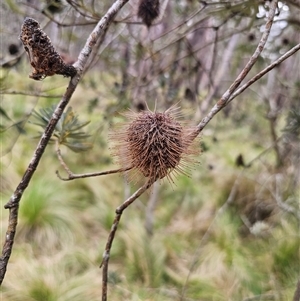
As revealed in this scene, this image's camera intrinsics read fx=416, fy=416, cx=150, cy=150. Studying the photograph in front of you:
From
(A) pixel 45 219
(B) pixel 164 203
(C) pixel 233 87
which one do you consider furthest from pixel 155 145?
(B) pixel 164 203

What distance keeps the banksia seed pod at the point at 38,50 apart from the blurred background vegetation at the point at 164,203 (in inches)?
26.8

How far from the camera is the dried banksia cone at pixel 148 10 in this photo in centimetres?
104

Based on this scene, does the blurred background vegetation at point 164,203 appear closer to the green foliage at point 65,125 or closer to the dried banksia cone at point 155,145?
the green foliage at point 65,125

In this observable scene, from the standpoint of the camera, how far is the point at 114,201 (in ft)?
9.95

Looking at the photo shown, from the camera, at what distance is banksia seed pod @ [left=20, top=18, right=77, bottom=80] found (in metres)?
0.53

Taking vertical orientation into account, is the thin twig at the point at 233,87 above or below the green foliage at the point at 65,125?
below

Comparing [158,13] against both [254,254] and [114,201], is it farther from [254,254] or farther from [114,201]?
[114,201]

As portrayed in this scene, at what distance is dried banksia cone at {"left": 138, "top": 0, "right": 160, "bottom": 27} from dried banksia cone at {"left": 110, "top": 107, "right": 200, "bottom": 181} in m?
0.47

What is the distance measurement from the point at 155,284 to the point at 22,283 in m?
0.64

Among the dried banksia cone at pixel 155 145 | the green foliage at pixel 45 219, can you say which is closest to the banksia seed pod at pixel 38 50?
the dried banksia cone at pixel 155 145

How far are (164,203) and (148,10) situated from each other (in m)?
2.20

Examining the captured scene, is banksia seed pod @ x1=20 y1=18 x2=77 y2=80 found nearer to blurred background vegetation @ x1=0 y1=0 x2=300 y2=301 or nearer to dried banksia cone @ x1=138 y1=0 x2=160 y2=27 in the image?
dried banksia cone @ x1=138 y1=0 x2=160 y2=27

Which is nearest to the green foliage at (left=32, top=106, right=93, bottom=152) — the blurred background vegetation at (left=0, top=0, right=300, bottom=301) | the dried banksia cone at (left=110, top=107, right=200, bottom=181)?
the dried banksia cone at (left=110, top=107, right=200, bottom=181)

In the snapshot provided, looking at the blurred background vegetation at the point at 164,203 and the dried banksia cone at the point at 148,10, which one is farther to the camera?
the blurred background vegetation at the point at 164,203
